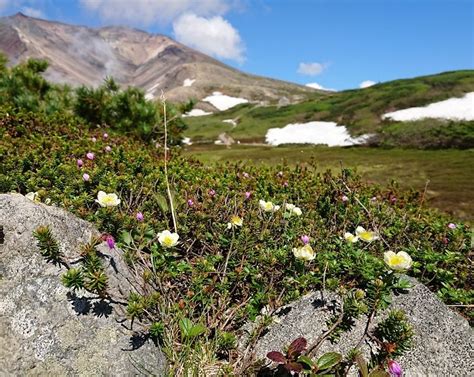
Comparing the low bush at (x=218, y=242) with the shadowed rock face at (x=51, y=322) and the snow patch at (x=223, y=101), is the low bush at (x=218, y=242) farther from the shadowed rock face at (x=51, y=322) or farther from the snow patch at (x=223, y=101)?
the snow patch at (x=223, y=101)

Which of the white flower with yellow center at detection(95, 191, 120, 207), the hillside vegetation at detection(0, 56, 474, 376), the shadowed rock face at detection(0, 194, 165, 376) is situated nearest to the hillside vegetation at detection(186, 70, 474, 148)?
the hillside vegetation at detection(0, 56, 474, 376)

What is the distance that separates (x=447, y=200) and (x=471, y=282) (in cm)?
961

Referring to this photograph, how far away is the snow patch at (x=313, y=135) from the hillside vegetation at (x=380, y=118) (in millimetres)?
1281

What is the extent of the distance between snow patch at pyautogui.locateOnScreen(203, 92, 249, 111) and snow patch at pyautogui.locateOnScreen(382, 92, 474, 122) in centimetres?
10097

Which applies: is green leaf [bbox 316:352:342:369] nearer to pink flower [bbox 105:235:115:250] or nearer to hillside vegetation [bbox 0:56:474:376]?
hillside vegetation [bbox 0:56:474:376]

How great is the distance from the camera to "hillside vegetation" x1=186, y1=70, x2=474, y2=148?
3981cm

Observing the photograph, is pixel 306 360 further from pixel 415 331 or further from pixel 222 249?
pixel 222 249

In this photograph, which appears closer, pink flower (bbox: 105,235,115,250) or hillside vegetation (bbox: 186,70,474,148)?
pink flower (bbox: 105,235,115,250)

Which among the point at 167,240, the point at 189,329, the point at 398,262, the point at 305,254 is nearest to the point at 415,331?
the point at 398,262

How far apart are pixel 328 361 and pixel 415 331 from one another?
41.2 inches

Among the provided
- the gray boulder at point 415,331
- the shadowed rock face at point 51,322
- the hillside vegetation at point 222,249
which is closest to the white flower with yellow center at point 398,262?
the hillside vegetation at point 222,249

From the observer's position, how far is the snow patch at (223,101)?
15025 centimetres

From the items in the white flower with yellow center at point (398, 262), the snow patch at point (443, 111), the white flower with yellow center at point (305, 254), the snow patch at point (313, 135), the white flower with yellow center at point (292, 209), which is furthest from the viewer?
the snow patch at point (313, 135)

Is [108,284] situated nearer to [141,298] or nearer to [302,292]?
[141,298]
